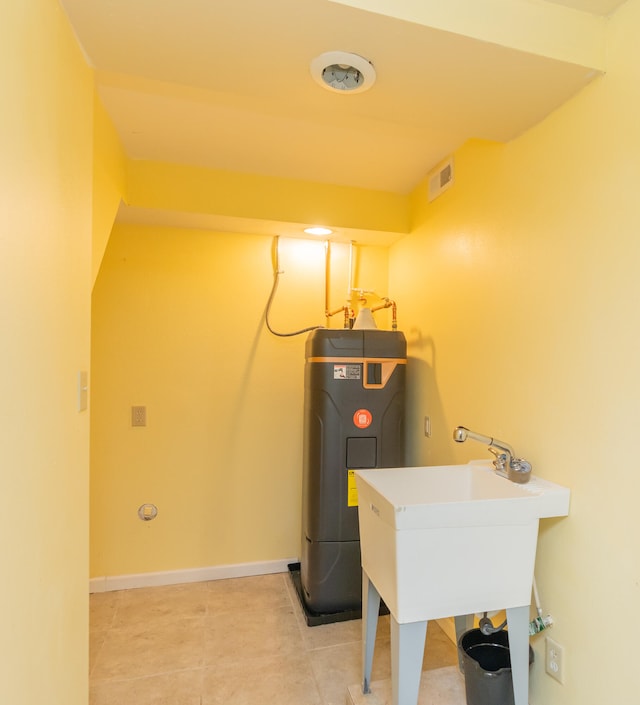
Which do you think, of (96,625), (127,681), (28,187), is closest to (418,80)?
(28,187)

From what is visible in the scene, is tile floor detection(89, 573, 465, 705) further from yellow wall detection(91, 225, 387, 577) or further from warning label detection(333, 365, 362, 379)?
warning label detection(333, 365, 362, 379)

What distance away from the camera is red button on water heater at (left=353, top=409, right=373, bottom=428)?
2158 mm

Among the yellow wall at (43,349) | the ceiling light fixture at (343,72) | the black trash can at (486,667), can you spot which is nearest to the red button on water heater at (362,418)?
the black trash can at (486,667)

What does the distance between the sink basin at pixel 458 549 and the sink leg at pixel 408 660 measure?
42 millimetres

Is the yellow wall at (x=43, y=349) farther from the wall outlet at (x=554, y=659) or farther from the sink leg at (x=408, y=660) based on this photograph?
the wall outlet at (x=554, y=659)

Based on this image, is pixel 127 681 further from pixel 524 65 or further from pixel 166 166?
pixel 524 65

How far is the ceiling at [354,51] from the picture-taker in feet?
3.34

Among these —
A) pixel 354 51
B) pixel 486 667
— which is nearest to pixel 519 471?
pixel 486 667

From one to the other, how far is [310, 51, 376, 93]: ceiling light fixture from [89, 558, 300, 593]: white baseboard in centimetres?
251

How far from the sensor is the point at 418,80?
1239 mm

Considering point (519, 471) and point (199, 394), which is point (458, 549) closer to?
point (519, 471)

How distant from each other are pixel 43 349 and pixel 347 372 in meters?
1.42

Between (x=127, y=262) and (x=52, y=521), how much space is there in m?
1.71

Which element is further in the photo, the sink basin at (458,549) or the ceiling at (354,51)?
the sink basin at (458,549)
